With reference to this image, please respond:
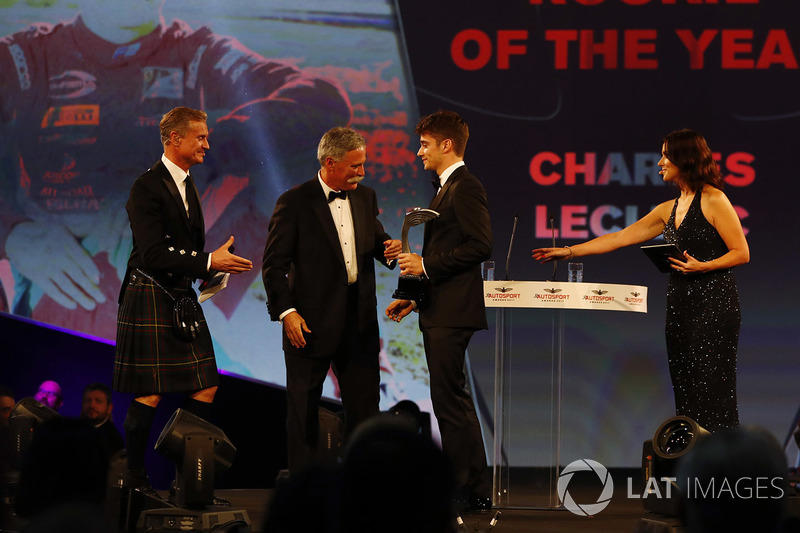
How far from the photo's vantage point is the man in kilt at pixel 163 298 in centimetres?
431

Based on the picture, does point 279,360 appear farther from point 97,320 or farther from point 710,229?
point 710,229

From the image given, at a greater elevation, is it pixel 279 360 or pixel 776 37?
pixel 776 37

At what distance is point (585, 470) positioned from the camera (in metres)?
6.53

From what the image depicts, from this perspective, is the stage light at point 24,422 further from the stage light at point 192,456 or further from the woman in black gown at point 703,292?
the woman in black gown at point 703,292

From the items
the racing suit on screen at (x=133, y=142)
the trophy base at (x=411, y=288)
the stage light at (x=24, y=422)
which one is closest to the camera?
the trophy base at (x=411, y=288)

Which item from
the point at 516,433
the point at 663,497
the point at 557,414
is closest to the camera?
the point at 663,497

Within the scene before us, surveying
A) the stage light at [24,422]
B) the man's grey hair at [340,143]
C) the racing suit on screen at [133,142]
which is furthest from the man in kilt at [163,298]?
the racing suit on screen at [133,142]

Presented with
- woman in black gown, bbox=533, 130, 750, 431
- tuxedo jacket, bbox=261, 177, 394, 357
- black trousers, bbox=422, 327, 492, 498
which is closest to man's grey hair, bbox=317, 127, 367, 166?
tuxedo jacket, bbox=261, 177, 394, 357

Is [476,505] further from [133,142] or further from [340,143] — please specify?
[133,142]

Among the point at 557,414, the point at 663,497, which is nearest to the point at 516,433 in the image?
the point at 557,414

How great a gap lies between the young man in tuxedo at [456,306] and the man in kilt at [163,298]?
2.85 feet

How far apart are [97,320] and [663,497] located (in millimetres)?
4156

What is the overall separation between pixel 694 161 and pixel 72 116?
167 inches

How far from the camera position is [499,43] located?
21.7 ft
